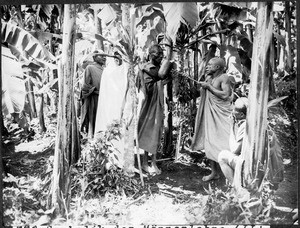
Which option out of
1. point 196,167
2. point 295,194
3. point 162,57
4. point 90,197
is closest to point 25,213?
point 90,197

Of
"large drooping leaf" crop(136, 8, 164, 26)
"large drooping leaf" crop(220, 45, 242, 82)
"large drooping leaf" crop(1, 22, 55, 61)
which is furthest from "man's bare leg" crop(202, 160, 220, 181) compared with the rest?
"large drooping leaf" crop(1, 22, 55, 61)

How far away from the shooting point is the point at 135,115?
3955 millimetres

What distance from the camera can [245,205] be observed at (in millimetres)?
3812

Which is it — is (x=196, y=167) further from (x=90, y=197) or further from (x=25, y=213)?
(x=25, y=213)

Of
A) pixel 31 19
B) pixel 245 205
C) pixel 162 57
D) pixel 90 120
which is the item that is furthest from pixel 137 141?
pixel 31 19

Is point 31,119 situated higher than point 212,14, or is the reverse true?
point 212,14

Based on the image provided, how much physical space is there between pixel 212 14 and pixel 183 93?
76 cm

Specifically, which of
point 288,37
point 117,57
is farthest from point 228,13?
point 117,57

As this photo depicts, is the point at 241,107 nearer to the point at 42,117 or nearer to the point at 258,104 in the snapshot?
the point at 258,104

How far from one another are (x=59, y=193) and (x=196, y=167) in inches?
50.9

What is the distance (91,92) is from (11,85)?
0.71 meters

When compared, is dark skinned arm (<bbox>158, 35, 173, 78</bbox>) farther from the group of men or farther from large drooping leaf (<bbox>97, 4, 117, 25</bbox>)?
large drooping leaf (<bbox>97, 4, 117, 25</bbox>)

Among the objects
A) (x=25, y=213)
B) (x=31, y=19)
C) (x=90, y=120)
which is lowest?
(x=25, y=213)

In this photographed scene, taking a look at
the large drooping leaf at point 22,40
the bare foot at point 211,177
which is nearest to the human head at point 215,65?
the bare foot at point 211,177
